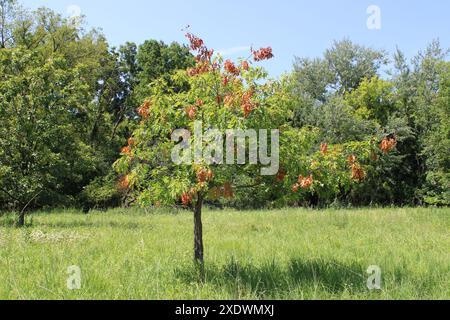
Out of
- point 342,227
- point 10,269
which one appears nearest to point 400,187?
point 342,227

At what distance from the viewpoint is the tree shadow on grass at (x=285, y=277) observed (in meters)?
6.34

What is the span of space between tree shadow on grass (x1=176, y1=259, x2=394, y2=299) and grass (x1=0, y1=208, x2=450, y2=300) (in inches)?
0.7

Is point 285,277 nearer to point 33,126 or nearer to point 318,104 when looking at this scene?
point 33,126

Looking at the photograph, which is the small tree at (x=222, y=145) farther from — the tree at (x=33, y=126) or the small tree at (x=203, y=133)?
the tree at (x=33, y=126)

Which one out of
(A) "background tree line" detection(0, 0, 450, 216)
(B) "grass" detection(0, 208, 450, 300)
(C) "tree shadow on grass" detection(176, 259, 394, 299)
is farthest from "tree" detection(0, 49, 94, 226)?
(C) "tree shadow on grass" detection(176, 259, 394, 299)

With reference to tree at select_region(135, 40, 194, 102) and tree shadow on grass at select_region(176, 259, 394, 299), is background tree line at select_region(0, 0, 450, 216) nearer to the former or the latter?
tree at select_region(135, 40, 194, 102)

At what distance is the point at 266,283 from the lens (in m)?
6.84

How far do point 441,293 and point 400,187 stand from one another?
98.0ft

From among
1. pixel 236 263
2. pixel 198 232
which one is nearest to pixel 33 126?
pixel 198 232

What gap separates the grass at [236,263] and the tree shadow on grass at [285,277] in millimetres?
18

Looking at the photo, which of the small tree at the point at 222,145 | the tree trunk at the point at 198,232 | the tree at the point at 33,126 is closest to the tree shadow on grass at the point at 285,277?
the tree trunk at the point at 198,232

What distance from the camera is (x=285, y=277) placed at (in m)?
6.91

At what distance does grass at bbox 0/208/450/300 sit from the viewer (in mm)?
6188

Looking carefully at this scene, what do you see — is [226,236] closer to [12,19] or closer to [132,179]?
[132,179]
